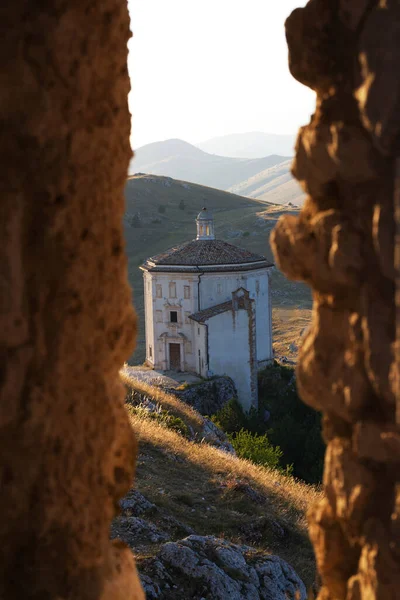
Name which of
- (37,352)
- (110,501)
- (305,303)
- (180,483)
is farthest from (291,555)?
(305,303)

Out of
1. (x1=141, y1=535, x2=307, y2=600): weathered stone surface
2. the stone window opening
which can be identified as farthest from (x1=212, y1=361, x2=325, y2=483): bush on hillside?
(x1=141, y1=535, x2=307, y2=600): weathered stone surface

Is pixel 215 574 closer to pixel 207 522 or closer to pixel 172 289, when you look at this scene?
pixel 207 522

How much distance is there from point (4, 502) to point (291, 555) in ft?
24.1

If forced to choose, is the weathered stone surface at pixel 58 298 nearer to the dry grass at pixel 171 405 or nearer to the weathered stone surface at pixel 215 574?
the weathered stone surface at pixel 215 574

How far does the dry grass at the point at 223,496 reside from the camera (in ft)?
31.8

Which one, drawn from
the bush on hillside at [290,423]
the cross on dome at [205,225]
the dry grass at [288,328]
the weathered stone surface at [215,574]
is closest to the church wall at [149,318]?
the cross on dome at [205,225]

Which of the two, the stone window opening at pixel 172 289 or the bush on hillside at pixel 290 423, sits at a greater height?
the stone window opening at pixel 172 289

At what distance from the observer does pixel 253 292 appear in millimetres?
37344

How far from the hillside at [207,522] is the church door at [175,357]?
21020 millimetres

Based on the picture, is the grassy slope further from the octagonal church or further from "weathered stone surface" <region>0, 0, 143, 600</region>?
the octagonal church

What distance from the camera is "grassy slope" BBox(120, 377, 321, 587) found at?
31.6ft

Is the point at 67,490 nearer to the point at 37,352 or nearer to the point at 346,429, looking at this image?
the point at 37,352

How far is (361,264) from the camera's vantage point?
2822 millimetres

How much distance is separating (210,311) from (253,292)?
252 centimetres
